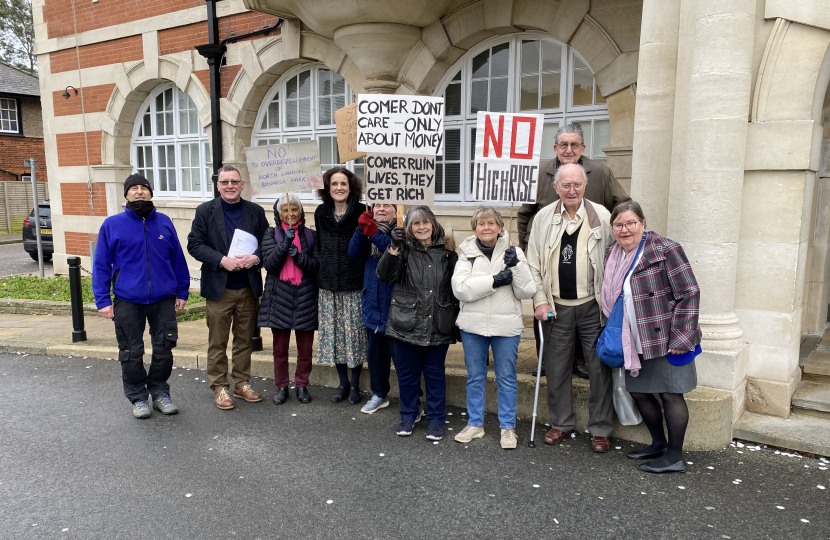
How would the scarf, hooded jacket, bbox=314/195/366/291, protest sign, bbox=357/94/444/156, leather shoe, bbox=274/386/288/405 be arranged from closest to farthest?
1. the scarf
2. protest sign, bbox=357/94/444/156
3. hooded jacket, bbox=314/195/366/291
4. leather shoe, bbox=274/386/288/405

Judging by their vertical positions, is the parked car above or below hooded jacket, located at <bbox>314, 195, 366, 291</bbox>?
below

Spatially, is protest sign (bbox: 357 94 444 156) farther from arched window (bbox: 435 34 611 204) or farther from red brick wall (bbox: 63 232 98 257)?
red brick wall (bbox: 63 232 98 257)

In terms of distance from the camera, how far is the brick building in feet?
89.7

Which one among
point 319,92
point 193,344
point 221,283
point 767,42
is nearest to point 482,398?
point 221,283

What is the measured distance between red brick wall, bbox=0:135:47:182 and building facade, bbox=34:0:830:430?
17.9 metres

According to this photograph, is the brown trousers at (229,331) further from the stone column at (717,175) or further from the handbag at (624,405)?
the stone column at (717,175)

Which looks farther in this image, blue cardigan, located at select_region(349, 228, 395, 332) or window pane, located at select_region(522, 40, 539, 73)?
window pane, located at select_region(522, 40, 539, 73)

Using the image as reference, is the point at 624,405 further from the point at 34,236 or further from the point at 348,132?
the point at 34,236

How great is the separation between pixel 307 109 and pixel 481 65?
316 centimetres

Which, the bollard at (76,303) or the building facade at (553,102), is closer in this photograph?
the building facade at (553,102)

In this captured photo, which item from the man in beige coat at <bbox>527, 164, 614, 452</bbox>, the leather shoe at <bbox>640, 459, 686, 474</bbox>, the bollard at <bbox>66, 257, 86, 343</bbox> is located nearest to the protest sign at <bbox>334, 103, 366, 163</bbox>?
the man in beige coat at <bbox>527, 164, 614, 452</bbox>

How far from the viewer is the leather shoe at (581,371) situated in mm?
4922

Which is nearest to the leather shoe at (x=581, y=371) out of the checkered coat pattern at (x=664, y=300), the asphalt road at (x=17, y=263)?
the checkered coat pattern at (x=664, y=300)

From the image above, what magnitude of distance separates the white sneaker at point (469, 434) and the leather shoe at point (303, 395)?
148 cm
